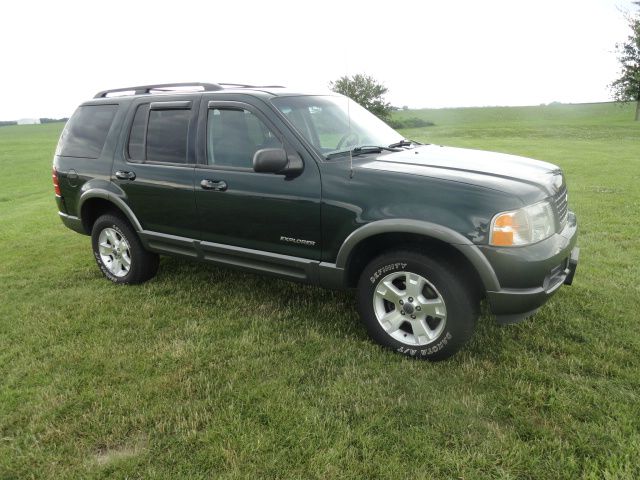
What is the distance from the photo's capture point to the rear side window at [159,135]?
449 centimetres

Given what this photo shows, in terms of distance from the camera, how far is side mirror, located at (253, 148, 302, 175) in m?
3.65

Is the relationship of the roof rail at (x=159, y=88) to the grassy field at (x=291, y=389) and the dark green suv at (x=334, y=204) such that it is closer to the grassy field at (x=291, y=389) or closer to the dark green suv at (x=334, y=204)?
the dark green suv at (x=334, y=204)

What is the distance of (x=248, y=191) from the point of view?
4.04 metres

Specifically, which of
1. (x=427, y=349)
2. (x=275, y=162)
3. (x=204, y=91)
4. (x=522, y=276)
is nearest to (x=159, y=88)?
(x=204, y=91)

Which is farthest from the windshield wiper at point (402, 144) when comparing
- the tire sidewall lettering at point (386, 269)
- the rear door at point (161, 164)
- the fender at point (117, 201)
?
the fender at point (117, 201)

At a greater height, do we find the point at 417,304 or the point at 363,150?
the point at 363,150

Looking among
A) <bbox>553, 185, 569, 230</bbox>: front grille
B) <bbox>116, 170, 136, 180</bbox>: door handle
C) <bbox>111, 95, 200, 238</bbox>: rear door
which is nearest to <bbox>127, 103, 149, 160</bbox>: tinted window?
<bbox>111, 95, 200, 238</bbox>: rear door

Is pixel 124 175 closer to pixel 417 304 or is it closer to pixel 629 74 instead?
pixel 417 304

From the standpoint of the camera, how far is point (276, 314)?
4.41m

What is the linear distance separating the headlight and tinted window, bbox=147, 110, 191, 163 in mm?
2730

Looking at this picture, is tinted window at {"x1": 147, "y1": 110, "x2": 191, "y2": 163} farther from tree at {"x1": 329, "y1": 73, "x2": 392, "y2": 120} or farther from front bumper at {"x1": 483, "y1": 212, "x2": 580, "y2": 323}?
tree at {"x1": 329, "y1": 73, "x2": 392, "y2": 120}

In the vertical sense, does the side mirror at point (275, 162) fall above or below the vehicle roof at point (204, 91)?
below

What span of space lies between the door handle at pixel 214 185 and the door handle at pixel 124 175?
926mm

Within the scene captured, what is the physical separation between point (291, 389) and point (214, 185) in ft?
6.15
